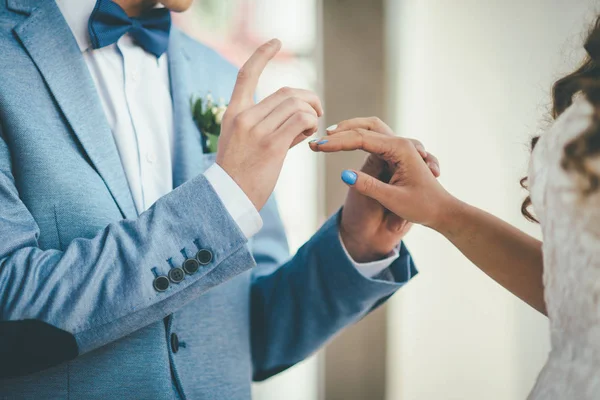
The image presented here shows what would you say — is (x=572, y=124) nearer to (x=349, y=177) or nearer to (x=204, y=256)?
(x=349, y=177)

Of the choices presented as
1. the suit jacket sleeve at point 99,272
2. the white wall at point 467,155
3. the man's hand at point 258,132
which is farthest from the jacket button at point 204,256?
the white wall at point 467,155

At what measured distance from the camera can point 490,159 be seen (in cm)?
217

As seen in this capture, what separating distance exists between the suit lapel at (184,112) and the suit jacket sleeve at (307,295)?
273 mm

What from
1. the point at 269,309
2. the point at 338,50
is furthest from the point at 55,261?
the point at 338,50

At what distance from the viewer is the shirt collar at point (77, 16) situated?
114cm

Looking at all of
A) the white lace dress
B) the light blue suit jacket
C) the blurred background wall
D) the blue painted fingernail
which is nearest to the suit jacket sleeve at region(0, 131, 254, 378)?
the light blue suit jacket

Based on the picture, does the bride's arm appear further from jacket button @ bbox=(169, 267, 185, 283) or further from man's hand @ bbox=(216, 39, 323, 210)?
jacket button @ bbox=(169, 267, 185, 283)

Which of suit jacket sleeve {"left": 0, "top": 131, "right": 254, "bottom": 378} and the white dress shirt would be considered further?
the white dress shirt

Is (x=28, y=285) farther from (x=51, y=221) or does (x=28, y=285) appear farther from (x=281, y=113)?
(x=281, y=113)

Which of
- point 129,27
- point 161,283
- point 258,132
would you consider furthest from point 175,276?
point 129,27

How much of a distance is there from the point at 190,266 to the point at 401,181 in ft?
1.49

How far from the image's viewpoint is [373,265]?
1.21 meters

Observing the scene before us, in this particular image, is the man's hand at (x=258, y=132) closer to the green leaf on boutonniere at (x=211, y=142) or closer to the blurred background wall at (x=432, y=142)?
the green leaf on boutonniere at (x=211, y=142)

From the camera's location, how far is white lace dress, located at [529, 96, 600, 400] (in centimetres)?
66
